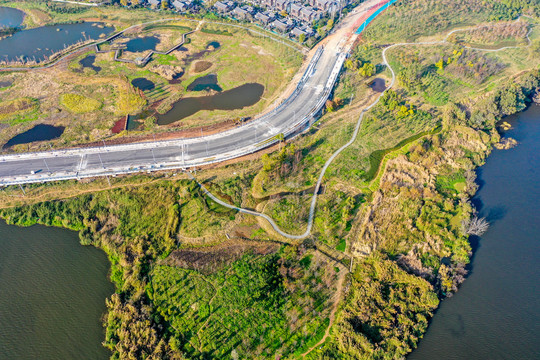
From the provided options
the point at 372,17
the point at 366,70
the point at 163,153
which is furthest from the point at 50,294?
the point at 372,17

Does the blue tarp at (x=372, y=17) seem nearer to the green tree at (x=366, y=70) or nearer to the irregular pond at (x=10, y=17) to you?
the green tree at (x=366, y=70)

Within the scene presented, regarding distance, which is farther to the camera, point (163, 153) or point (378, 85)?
point (378, 85)

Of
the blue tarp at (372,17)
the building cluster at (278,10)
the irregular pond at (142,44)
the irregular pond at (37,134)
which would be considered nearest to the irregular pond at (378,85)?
the blue tarp at (372,17)

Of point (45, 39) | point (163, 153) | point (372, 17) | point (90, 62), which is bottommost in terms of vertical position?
point (163, 153)

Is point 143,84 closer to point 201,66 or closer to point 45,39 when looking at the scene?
point 201,66

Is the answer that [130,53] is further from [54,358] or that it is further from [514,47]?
[514,47]

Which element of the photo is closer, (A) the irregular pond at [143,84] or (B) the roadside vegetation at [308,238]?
(B) the roadside vegetation at [308,238]
